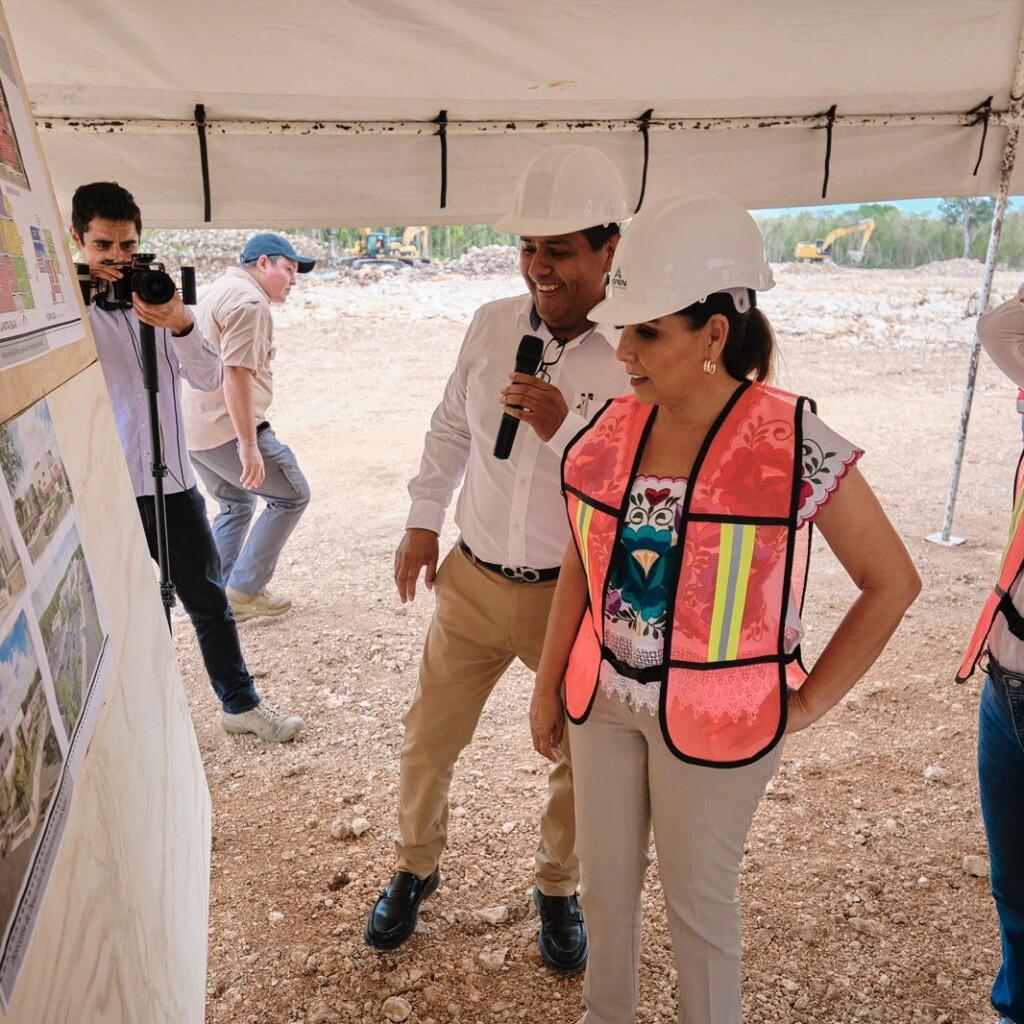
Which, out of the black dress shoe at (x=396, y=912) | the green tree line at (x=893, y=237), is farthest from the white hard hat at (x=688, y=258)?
the green tree line at (x=893, y=237)

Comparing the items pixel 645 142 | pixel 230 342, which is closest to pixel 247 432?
pixel 230 342

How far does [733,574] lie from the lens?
1383 millimetres

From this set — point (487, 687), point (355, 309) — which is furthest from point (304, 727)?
point (355, 309)

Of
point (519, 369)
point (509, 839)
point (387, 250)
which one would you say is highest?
point (387, 250)

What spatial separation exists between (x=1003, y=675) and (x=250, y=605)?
345 cm

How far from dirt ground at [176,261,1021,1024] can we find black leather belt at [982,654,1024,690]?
91 centimetres

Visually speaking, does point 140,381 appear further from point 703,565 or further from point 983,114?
point 983,114

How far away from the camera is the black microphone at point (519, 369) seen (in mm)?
1913

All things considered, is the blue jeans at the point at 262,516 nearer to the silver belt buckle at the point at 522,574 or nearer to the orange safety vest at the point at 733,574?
the silver belt buckle at the point at 522,574

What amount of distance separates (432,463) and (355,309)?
12387mm

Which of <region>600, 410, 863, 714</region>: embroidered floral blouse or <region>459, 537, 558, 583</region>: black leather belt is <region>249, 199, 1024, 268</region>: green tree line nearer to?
<region>459, 537, 558, 583</region>: black leather belt

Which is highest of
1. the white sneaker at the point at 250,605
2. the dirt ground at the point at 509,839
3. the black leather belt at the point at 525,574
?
the black leather belt at the point at 525,574

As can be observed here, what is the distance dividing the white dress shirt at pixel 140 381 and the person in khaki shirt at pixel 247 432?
959 mm

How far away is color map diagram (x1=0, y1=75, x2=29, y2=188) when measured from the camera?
42.0 inches
